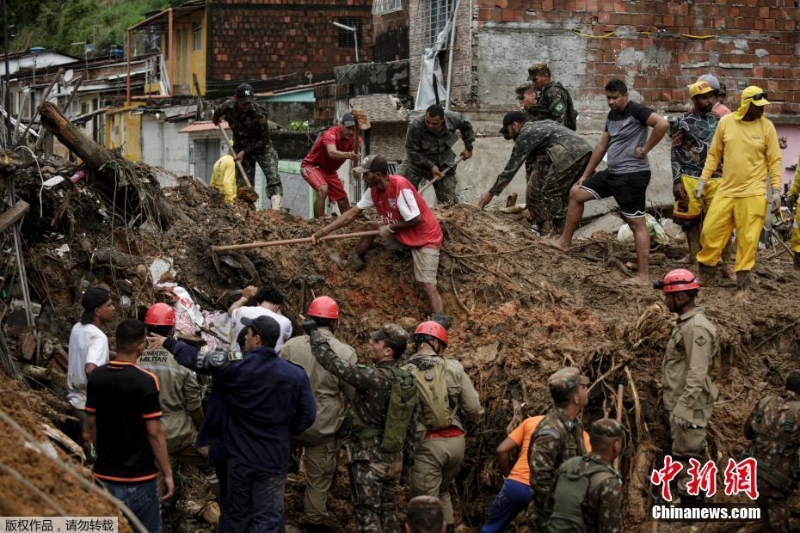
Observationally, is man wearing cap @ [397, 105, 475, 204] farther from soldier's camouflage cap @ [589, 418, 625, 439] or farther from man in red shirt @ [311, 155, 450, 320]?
soldier's camouflage cap @ [589, 418, 625, 439]

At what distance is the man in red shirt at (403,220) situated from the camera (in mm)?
9992

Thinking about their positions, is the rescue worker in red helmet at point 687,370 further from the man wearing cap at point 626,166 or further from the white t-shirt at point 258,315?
the white t-shirt at point 258,315

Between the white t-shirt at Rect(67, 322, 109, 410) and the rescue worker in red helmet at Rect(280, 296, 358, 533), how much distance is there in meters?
1.32

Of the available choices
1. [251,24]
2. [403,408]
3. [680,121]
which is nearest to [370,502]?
[403,408]

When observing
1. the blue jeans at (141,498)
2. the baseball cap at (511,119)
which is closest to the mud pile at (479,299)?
the baseball cap at (511,119)

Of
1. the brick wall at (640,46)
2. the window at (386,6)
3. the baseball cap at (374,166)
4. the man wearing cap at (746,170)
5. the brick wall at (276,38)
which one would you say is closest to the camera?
the baseball cap at (374,166)

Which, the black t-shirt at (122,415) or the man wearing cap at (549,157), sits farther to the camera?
the man wearing cap at (549,157)

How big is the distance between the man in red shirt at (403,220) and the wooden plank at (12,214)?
271 centimetres

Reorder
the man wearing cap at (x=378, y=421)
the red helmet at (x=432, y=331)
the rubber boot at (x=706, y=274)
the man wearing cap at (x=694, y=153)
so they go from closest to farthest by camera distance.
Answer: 1. the man wearing cap at (x=378, y=421)
2. the red helmet at (x=432, y=331)
3. the rubber boot at (x=706, y=274)
4. the man wearing cap at (x=694, y=153)

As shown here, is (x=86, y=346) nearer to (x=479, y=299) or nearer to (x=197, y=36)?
(x=479, y=299)

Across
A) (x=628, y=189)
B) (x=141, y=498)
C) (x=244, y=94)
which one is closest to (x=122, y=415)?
(x=141, y=498)

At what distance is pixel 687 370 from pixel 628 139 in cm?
327

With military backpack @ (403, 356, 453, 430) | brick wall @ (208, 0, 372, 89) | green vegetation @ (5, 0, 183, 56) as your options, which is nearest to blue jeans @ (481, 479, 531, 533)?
military backpack @ (403, 356, 453, 430)

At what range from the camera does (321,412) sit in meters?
8.08
